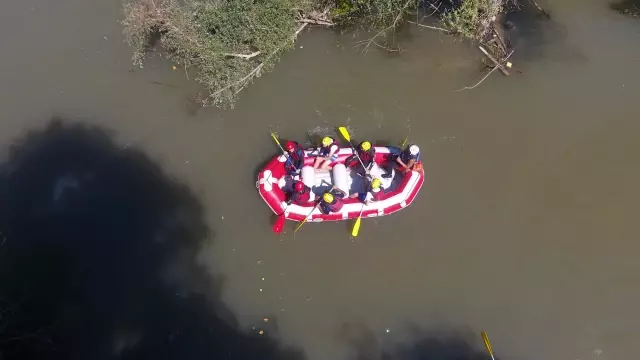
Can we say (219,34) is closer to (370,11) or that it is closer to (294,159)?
(294,159)

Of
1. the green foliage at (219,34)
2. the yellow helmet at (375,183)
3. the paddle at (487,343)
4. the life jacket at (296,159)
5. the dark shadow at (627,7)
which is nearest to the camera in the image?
the paddle at (487,343)

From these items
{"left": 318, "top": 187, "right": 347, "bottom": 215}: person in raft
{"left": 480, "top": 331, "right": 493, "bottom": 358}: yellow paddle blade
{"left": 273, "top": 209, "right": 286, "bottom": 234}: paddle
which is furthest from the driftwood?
{"left": 273, "top": 209, "right": 286, "bottom": 234}: paddle

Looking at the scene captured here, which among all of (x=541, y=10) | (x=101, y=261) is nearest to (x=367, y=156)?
(x=541, y=10)

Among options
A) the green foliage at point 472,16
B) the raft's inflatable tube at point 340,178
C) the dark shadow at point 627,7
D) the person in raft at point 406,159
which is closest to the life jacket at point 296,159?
the raft's inflatable tube at point 340,178

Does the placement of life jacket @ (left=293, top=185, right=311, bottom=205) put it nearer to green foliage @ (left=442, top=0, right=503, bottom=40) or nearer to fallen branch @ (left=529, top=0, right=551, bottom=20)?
green foliage @ (left=442, top=0, right=503, bottom=40)

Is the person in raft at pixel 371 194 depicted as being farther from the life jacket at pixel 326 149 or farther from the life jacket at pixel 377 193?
the life jacket at pixel 326 149

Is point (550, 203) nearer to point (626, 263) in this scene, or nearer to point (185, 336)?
point (626, 263)

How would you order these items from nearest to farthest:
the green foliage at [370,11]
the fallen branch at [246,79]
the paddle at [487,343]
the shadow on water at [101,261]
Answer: the paddle at [487,343] → the shadow on water at [101,261] → the green foliage at [370,11] → the fallen branch at [246,79]

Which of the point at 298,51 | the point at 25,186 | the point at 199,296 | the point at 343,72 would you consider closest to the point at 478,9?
the point at 343,72
